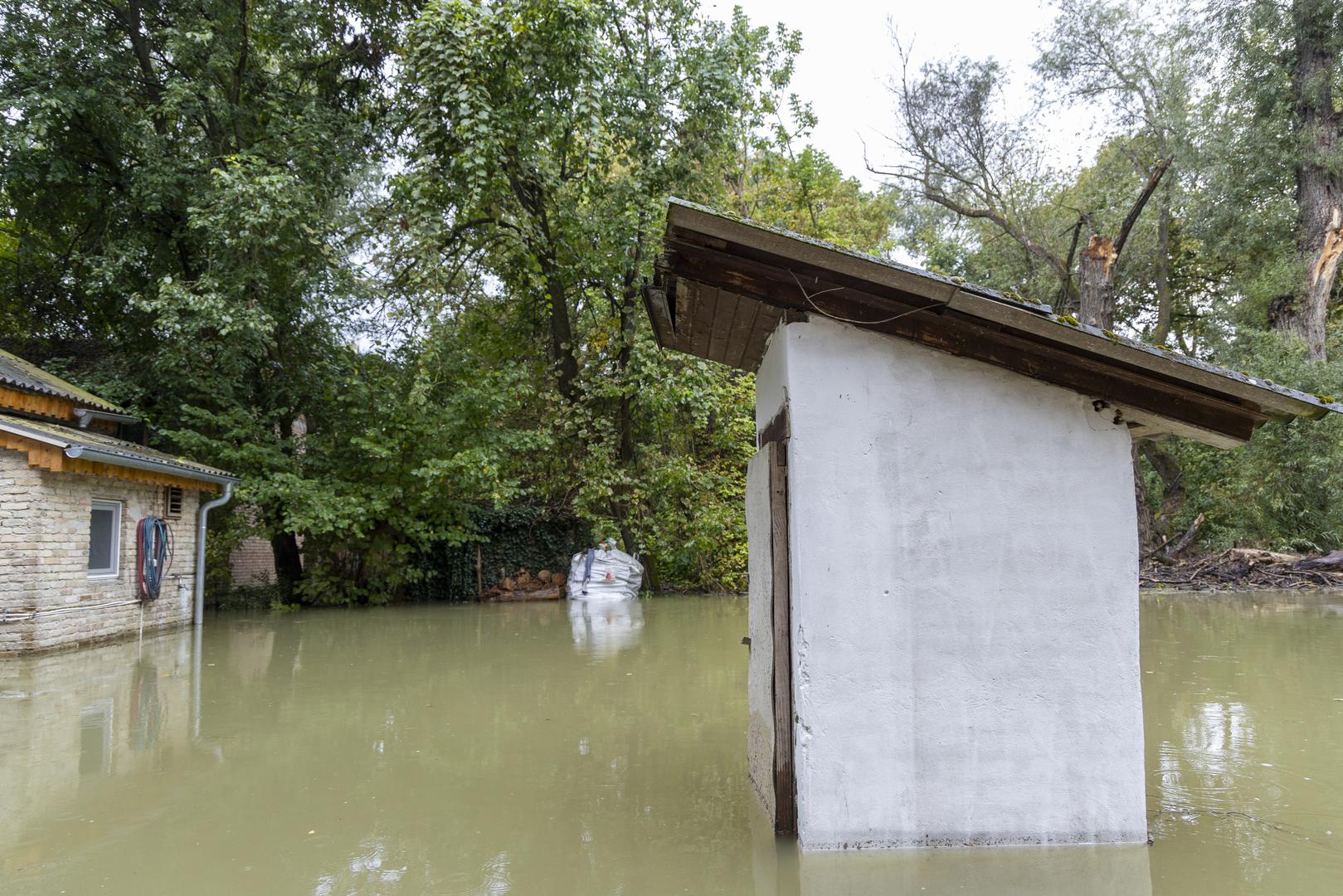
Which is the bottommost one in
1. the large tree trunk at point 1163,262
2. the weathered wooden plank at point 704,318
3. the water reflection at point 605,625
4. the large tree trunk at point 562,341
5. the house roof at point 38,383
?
the water reflection at point 605,625

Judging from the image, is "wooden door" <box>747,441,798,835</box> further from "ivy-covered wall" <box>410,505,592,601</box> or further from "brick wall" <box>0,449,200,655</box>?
"ivy-covered wall" <box>410,505,592,601</box>

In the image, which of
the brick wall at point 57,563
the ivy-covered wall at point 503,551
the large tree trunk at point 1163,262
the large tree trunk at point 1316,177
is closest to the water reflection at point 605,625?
the ivy-covered wall at point 503,551

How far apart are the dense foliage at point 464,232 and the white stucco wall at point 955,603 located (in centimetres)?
1134

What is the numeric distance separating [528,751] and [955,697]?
3.40m

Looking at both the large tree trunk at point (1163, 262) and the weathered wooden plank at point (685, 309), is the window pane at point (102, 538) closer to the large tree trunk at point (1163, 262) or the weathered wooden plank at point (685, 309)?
the weathered wooden plank at point (685, 309)

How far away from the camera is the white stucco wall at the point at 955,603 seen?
4199 millimetres

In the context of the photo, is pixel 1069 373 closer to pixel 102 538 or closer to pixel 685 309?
pixel 685 309

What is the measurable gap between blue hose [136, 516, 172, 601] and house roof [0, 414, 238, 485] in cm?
81

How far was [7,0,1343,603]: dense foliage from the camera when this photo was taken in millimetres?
14898

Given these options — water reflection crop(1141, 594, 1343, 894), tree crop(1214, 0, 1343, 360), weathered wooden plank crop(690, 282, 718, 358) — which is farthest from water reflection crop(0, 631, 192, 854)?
tree crop(1214, 0, 1343, 360)

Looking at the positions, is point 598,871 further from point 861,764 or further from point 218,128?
point 218,128

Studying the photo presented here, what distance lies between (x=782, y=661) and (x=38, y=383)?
496 inches

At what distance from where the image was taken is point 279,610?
1767cm

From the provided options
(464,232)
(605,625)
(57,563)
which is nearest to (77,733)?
(57,563)
